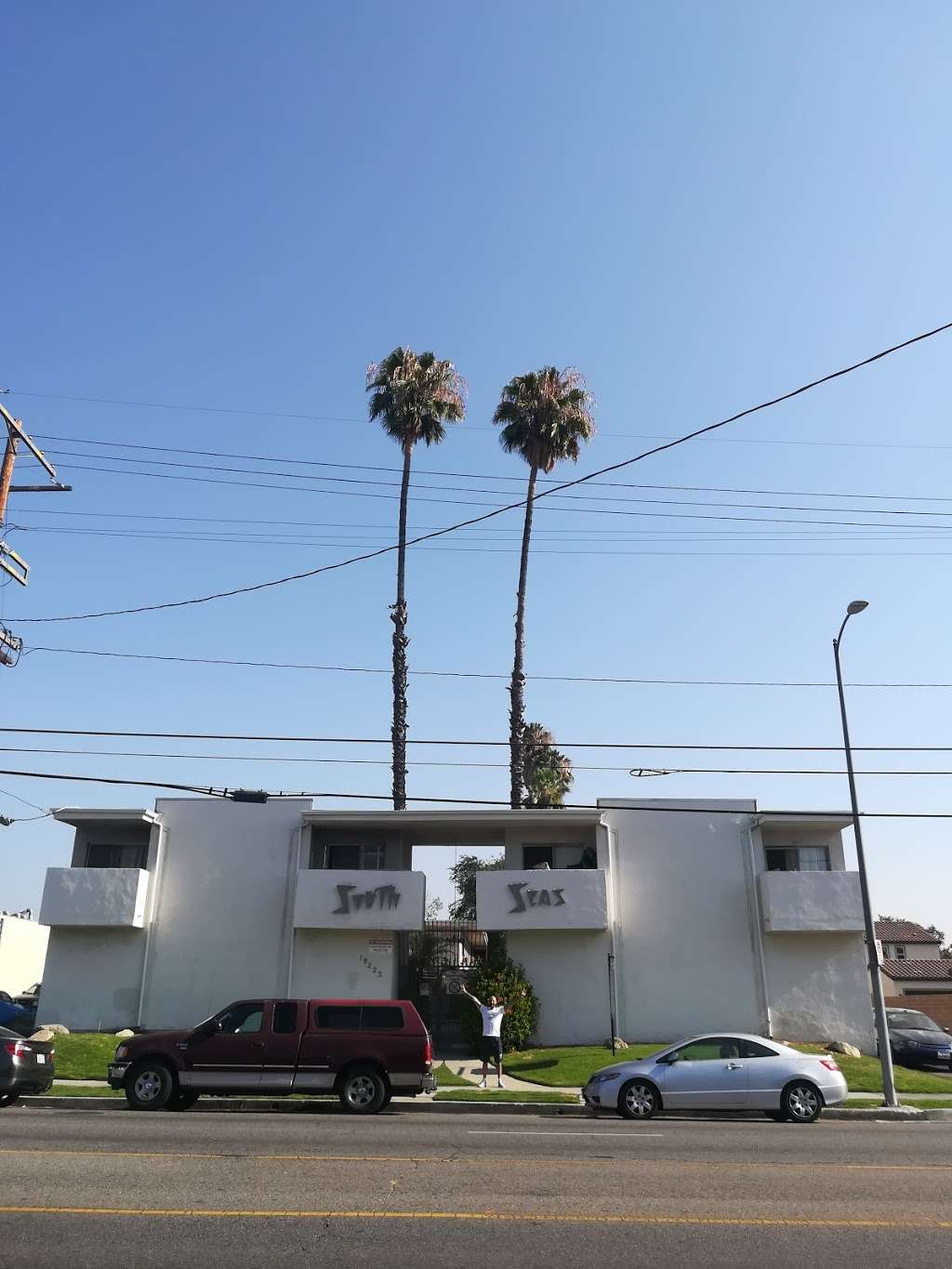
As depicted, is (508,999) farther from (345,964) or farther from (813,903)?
(813,903)

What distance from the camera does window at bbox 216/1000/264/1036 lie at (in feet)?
51.2

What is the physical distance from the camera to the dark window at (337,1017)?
51.8 feet

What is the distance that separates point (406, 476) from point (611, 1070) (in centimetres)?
2433

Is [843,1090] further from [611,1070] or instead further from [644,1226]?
[644,1226]

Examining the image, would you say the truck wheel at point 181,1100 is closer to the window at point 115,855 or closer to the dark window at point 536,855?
the window at point 115,855

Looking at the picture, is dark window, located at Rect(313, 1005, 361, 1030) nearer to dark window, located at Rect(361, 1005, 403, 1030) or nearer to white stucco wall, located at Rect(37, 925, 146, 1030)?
dark window, located at Rect(361, 1005, 403, 1030)

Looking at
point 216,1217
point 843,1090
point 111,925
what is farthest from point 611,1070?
point 111,925

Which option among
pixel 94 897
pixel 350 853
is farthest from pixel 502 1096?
pixel 94 897

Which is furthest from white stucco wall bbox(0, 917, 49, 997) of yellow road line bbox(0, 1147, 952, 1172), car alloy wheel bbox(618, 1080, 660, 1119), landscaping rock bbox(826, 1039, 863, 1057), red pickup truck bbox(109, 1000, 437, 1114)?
yellow road line bbox(0, 1147, 952, 1172)

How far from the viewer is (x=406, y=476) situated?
35.8 meters

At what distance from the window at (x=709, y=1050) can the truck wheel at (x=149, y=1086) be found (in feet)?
26.3

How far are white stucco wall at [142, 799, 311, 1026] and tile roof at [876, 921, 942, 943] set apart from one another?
120 feet

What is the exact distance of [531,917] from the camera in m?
26.8

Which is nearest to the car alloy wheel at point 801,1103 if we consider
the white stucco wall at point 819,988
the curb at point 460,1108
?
the curb at point 460,1108
